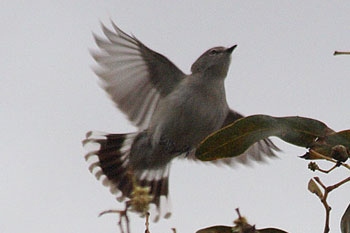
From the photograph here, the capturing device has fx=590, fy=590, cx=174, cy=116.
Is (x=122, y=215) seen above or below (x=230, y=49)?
below

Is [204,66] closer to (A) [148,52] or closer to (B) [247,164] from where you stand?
(A) [148,52]

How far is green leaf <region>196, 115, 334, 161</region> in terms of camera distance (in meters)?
2.68

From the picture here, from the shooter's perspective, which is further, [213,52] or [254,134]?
[213,52]

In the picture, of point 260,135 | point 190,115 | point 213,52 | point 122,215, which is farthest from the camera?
point 213,52

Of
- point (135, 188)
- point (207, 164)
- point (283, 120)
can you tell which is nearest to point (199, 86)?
point (207, 164)

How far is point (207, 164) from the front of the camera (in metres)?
5.78

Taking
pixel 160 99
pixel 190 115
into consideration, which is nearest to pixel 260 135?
pixel 190 115

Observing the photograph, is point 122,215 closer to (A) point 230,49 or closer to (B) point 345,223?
(B) point 345,223

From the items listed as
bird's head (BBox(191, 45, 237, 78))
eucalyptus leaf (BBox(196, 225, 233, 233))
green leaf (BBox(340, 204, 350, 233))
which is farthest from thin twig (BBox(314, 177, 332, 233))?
bird's head (BBox(191, 45, 237, 78))

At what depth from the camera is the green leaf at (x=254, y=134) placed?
2676 millimetres

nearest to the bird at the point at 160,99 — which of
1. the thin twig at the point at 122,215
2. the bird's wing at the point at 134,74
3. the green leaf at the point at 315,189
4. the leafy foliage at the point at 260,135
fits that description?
the bird's wing at the point at 134,74

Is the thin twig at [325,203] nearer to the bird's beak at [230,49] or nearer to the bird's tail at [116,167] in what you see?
the bird's beak at [230,49]

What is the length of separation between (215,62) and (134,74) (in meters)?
0.75

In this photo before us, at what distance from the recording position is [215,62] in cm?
541
